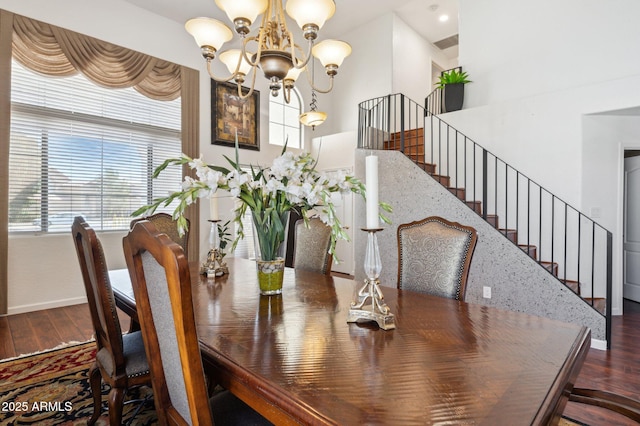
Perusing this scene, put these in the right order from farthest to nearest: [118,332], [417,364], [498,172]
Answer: [498,172] < [118,332] < [417,364]

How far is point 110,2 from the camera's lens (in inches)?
161

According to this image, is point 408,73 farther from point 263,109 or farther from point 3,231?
point 3,231

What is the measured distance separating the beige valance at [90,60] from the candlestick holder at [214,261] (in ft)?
10.6

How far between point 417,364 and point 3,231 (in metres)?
4.32

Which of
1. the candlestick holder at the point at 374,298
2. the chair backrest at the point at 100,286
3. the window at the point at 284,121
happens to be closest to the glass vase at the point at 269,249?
the candlestick holder at the point at 374,298

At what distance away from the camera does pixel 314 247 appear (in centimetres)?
236

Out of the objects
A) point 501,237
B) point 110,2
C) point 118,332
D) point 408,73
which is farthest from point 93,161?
point 408,73

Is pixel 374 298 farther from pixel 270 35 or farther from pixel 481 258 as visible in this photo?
pixel 481 258

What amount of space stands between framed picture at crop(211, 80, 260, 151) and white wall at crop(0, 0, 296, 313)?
0.12 m

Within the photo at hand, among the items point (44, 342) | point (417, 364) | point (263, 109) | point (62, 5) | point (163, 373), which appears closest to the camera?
point (417, 364)

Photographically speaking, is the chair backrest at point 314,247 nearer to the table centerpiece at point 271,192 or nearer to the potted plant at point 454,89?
the table centerpiece at point 271,192

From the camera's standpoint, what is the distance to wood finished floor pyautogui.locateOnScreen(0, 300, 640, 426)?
1.96 m

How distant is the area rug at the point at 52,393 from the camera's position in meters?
1.75

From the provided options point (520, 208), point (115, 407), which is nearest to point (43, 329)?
point (115, 407)
